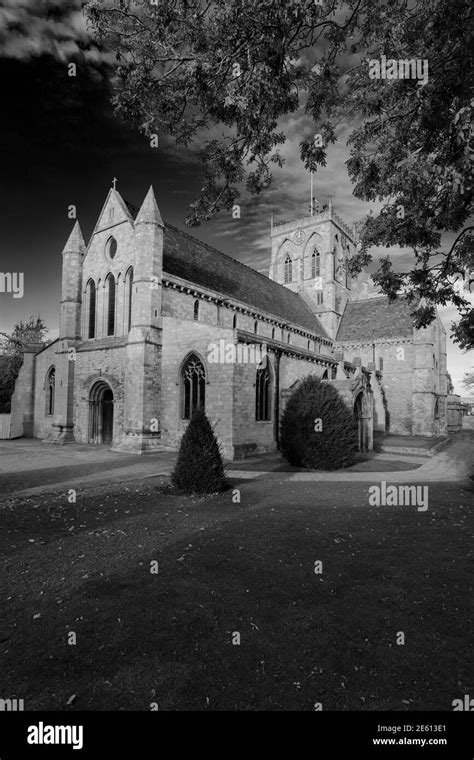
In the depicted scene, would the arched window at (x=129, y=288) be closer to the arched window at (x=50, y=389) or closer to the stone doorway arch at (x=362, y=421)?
the arched window at (x=50, y=389)

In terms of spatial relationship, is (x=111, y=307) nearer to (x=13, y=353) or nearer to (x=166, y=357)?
(x=166, y=357)

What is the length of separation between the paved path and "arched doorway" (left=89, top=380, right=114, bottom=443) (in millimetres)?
3699

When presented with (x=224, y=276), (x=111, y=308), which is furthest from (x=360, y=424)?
(x=111, y=308)

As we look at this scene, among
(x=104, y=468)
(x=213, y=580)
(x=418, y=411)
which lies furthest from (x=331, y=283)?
(x=213, y=580)

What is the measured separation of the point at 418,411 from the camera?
115 ft

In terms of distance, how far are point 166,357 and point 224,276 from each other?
10.5 m

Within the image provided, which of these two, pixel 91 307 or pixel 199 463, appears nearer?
pixel 199 463

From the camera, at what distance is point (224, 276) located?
28.9 meters

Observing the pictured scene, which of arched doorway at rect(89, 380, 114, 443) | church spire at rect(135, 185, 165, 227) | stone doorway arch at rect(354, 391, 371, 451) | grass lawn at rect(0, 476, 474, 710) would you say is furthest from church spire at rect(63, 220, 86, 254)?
grass lawn at rect(0, 476, 474, 710)

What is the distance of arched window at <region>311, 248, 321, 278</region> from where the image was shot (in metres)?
45.2

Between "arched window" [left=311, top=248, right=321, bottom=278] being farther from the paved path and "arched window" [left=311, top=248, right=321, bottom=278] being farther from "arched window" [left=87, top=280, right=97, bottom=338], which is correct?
the paved path

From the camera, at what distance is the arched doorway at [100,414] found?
2383 cm

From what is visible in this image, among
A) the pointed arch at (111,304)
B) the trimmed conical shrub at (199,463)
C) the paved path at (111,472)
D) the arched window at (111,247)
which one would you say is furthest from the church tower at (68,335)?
the trimmed conical shrub at (199,463)
